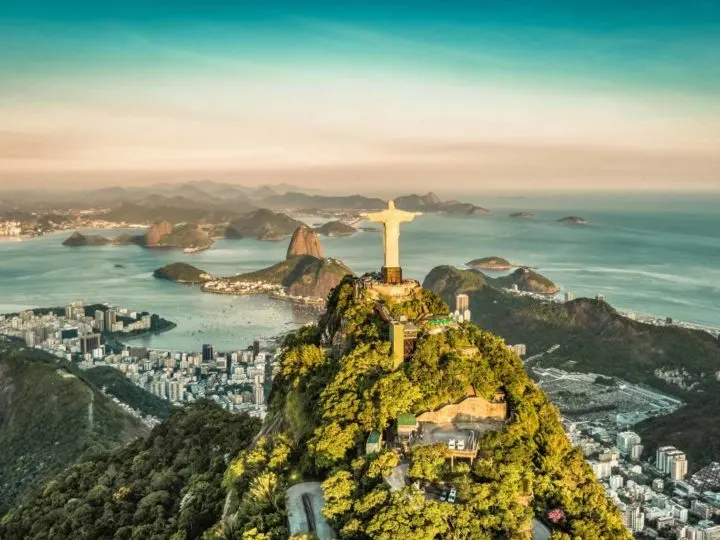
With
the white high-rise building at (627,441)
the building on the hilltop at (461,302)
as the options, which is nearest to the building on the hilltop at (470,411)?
the white high-rise building at (627,441)

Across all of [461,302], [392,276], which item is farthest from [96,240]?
[392,276]

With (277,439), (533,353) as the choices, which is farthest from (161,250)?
(277,439)

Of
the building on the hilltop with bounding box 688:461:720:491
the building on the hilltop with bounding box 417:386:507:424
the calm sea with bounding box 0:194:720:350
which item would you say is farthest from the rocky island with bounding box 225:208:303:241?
the building on the hilltop with bounding box 417:386:507:424

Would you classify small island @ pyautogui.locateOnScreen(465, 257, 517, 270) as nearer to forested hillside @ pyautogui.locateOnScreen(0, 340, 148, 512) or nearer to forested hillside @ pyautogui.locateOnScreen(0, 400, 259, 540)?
forested hillside @ pyautogui.locateOnScreen(0, 340, 148, 512)

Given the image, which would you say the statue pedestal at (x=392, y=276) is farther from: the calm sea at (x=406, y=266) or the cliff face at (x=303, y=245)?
the cliff face at (x=303, y=245)

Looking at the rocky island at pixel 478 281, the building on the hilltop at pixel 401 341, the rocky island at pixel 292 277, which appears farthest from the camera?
the rocky island at pixel 292 277

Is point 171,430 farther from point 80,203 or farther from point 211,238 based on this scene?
point 80,203
